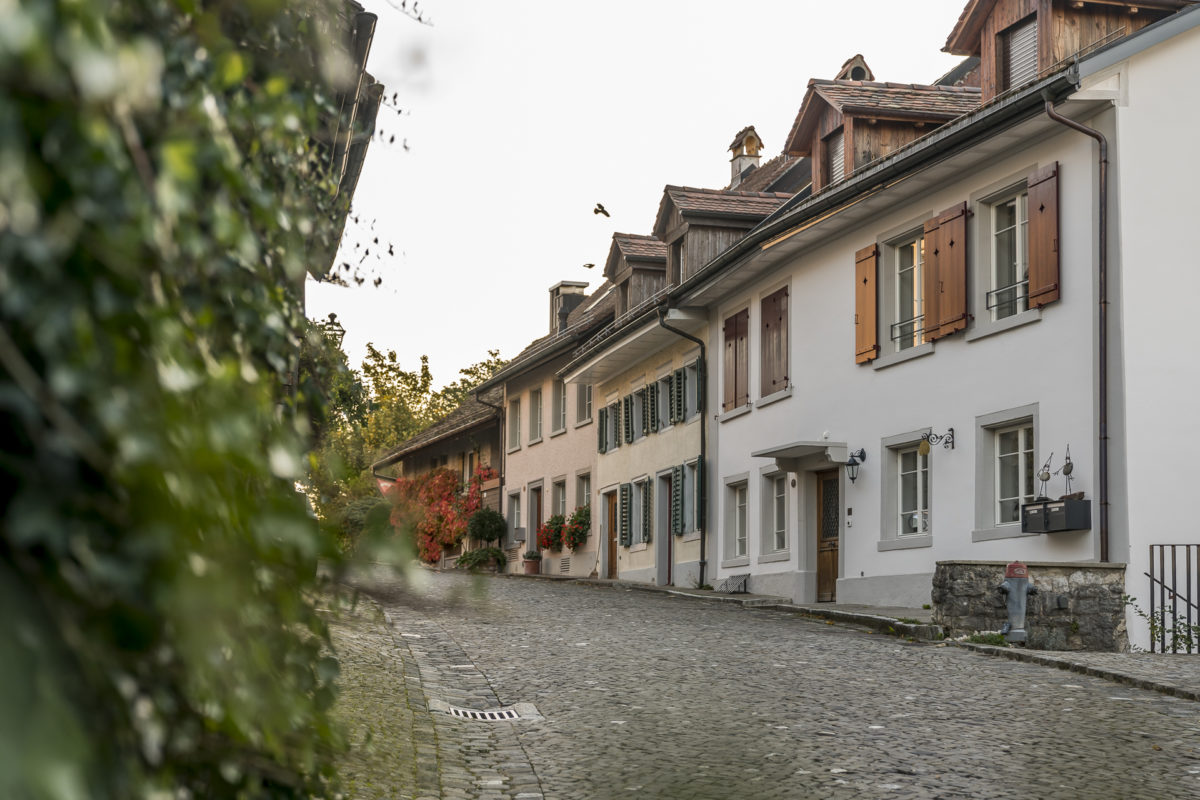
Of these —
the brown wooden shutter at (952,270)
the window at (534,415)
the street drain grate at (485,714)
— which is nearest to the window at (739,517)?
the brown wooden shutter at (952,270)

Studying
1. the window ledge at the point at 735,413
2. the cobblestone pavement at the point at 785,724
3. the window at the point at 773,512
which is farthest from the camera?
the window ledge at the point at 735,413

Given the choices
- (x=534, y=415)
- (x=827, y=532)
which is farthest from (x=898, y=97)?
(x=534, y=415)

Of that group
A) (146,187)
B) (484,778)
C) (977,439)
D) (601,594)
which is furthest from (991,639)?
(146,187)

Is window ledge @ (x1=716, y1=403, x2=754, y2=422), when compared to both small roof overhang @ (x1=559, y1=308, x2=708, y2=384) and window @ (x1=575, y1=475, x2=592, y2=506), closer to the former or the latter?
small roof overhang @ (x1=559, y1=308, x2=708, y2=384)

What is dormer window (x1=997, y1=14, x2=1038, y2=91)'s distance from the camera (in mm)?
18391

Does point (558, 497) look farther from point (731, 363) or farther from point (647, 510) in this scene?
point (731, 363)

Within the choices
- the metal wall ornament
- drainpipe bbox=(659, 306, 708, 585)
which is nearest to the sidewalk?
the metal wall ornament

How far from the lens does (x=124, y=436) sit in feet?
5.13

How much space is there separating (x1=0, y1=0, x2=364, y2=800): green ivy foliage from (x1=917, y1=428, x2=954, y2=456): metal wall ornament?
1710 centimetres

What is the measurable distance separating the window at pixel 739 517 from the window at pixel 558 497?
1164 centimetres

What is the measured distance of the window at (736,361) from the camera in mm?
25641

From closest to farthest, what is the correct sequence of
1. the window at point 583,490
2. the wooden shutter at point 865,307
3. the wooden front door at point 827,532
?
the wooden shutter at point 865,307, the wooden front door at point 827,532, the window at point 583,490

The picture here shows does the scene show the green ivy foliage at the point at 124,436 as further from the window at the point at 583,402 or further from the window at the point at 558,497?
the window at the point at 558,497

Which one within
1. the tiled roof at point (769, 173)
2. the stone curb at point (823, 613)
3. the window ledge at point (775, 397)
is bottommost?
the stone curb at point (823, 613)
